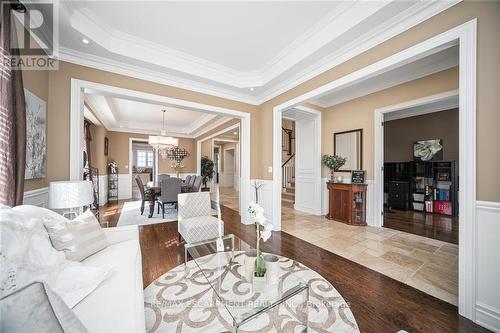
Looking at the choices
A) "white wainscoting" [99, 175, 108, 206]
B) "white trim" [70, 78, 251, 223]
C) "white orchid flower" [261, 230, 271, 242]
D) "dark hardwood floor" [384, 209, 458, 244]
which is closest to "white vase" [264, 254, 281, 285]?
"white orchid flower" [261, 230, 271, 242]

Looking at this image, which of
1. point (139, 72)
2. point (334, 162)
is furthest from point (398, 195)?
point (139, 72)

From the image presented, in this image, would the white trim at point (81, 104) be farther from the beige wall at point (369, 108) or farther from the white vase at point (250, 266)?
the white vase at point (250, 266)

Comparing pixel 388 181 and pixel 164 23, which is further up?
pixel 164 23

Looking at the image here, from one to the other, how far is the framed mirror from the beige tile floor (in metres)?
1.36

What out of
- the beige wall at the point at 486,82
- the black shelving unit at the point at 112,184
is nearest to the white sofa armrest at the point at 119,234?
the beige wall at the point at 486,82

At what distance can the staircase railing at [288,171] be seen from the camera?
7.31 meters

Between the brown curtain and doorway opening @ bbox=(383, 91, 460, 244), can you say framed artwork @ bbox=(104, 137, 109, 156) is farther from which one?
doorway opening @ bbox=(383, 91, 460, 244)

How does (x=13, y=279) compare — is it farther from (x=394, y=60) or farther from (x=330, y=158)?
(x=330, y=158)

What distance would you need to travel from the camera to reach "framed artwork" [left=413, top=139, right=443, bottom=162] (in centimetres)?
515

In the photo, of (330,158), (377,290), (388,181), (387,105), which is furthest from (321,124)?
(377,290)

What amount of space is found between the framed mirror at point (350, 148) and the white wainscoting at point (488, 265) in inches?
114

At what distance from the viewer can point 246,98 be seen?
4.24 metres

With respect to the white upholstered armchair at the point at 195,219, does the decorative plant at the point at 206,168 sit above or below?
above

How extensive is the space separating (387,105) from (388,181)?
2877 mm
